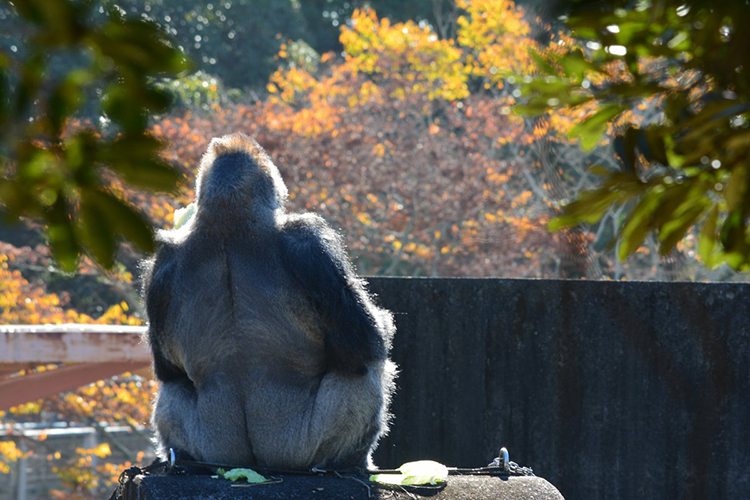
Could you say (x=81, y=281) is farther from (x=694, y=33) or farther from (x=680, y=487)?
(x=694, y=33)

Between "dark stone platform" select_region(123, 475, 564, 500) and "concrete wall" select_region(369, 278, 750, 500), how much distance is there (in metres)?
1.05

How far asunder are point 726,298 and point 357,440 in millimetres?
1835

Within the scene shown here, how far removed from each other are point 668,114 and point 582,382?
3.37m

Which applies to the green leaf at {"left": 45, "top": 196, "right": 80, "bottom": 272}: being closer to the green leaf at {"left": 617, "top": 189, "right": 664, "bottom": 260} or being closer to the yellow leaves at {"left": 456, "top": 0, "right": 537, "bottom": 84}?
the green leaf at {"left": 617, "top": 189, "right": 664, "bottom": 260}

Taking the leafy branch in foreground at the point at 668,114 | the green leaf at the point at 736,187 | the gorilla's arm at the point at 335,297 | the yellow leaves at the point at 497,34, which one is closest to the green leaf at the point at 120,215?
the leafy branch in foreground at the point at 668,114

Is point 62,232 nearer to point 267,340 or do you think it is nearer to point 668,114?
point 668,114

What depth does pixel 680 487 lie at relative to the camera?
474 cm

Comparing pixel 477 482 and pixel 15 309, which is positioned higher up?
pixel 15 309

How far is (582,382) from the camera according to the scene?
4844 mm

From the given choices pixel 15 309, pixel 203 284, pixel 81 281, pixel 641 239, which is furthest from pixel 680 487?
pixel 81 281

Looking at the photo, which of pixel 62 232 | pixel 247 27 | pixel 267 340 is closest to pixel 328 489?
pixel 267 340

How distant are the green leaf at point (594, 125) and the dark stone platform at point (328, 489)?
2.02m

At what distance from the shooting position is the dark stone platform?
3.42 m

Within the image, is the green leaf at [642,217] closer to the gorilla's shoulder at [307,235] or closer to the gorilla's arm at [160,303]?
the gorilla's shoulder at [307,235]
